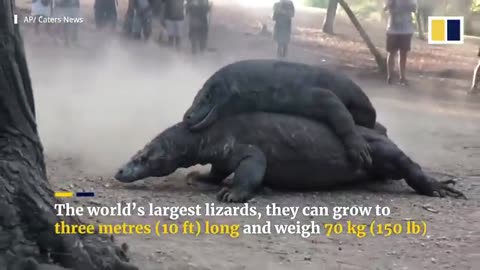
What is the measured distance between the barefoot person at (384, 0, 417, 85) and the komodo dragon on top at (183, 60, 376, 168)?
21.7 ft

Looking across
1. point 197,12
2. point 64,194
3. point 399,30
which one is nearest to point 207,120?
point 64,194

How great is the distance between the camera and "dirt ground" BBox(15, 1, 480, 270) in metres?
4.38

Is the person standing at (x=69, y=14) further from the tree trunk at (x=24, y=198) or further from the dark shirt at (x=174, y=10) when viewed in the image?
the tree trunk at (x=24, y=198)

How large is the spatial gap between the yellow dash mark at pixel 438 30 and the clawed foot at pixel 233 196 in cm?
838

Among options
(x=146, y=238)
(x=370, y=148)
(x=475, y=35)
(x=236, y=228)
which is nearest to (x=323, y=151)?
(x=370, y=148)

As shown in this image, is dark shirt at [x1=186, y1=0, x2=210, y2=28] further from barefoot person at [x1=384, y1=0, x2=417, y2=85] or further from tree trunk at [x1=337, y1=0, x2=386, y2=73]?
tree trunk at [x1=337, y1=0, x2=386, y2=73]

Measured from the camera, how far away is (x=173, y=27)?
12.2 metres

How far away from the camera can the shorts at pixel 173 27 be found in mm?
Answer: 12133

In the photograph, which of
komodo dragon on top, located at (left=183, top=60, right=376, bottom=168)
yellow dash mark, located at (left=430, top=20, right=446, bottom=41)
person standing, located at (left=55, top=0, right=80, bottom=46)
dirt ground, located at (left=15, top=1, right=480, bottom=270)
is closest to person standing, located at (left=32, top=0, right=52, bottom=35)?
person standing, located at (left=55, top=0, right=80, bottom=46)

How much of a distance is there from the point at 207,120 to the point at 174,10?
6.51 metres

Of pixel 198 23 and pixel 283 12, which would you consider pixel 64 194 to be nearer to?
pixel 198 23

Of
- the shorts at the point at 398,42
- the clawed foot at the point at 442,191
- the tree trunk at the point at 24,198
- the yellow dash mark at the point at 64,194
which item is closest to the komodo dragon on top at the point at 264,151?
the clawed foot at the point at 442,191

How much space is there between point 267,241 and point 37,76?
282 inches

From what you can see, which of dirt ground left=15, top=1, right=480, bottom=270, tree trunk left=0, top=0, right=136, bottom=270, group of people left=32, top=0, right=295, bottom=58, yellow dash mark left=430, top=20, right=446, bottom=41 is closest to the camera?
tree trunk left=0, top=0, right=136, bottom=270
